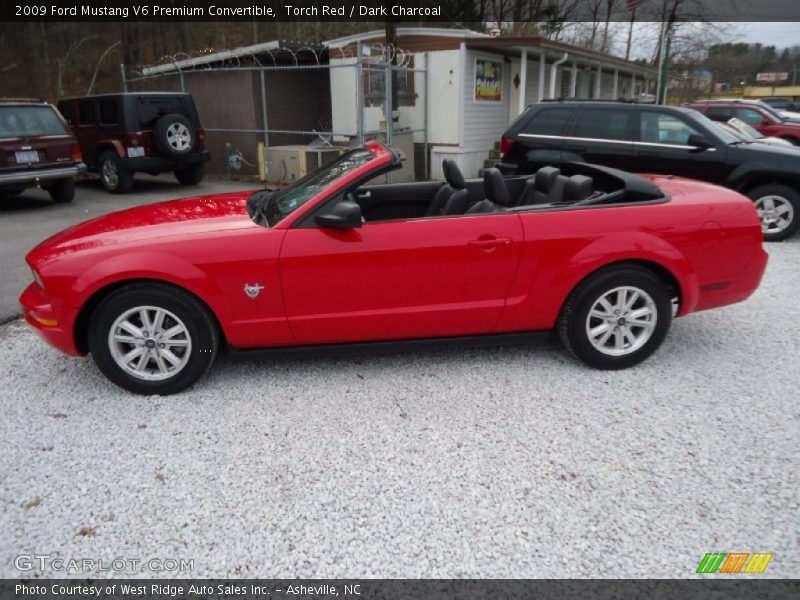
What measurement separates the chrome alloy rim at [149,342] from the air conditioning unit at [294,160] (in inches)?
383

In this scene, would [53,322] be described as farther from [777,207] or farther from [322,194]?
[777,207]

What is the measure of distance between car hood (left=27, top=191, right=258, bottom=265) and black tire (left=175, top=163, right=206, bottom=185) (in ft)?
29.6

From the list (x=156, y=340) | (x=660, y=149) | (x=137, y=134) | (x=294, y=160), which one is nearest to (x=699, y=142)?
(x=660, y=149)

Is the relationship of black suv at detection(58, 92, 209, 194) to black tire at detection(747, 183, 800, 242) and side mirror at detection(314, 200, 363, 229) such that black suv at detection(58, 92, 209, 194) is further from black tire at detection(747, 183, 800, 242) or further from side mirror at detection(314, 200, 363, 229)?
black tire at detection(747, 183, 800, 242)

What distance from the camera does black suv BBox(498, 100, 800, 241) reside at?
737cm

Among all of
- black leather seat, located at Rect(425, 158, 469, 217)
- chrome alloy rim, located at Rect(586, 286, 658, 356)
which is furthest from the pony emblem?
chrome alloy rim, located at Rect(586, 286, 658, 356)

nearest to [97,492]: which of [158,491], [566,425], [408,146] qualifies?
[158,491]

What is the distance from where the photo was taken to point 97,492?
2730 millimetres

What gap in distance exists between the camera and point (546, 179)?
4.33 m

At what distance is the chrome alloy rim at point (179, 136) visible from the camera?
1126 centimetres

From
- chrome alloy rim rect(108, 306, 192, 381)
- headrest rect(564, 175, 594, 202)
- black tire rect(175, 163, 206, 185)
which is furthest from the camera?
black tire rect(175, 163, 206, 185)

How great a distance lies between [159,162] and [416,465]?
34.2 feet

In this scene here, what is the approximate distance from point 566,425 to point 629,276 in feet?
3.54

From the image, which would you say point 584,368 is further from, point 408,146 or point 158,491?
point 408,146
